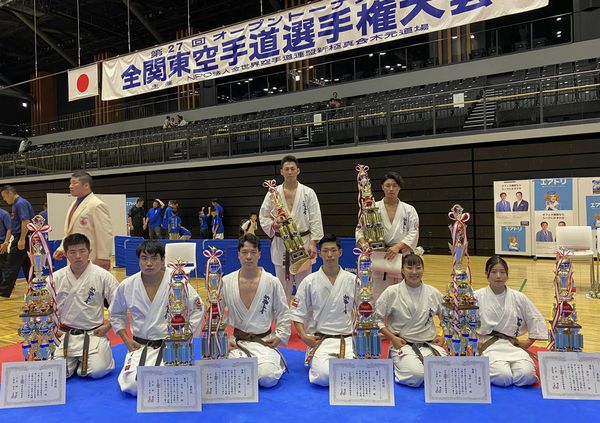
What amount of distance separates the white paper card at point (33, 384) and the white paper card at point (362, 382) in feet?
4.71

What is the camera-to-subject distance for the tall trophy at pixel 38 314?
2537 mm

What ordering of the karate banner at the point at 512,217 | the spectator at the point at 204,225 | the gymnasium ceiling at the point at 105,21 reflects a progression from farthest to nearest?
the gymnasium ceiling at the point at 105,21
the spectator at the point at 204,225
the karate banner at the point at 512,217

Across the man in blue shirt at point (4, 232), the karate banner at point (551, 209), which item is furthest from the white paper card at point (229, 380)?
the karate banner at point (551, 209)

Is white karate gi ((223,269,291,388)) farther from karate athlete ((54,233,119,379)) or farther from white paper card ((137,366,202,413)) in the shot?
karate athlete ((54,233,119,379))

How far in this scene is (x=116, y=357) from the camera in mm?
3398

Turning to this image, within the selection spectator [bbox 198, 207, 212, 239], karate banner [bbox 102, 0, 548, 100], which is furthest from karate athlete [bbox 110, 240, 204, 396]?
spectator [bbox 198, 207, 212, 239]

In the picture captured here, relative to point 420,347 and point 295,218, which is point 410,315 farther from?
point 295,218

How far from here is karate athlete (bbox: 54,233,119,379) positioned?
291 cm

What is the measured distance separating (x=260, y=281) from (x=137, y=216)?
29.8 ft

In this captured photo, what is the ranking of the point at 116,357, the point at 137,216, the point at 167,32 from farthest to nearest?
1. the point at 167,32
2. the point at 137,216
3. the point at 116,357

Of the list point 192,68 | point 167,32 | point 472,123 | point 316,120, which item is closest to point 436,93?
point 472,123

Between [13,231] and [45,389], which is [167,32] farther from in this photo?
[45,389]

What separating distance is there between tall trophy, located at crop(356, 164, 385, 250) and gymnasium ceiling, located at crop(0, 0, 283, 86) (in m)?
12.4

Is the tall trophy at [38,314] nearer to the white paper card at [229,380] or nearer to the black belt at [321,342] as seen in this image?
the white paper card at [229,380]
